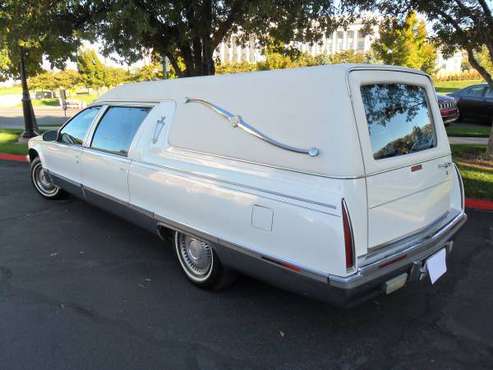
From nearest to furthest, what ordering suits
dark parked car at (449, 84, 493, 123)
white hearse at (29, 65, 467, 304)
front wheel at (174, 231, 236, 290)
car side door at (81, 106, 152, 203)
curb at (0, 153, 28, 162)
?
white hearse at (29, 65, 467, 304) < front wheel at (174, 231, 236, 290) < car side door at (81, 106, 152, 203) < curb at (0, 153, 28, 162) < dark parked car at (449, 84, 493, 123)

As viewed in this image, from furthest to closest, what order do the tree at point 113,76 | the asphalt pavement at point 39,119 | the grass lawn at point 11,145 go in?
the tree at point 113,76
the asphalt pavement at point 39,119
the grass lawn at point 11,145

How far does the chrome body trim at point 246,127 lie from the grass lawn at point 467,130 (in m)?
10.2

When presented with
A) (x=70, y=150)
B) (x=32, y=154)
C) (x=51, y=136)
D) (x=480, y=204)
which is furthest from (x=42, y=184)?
(x=480, y=204)

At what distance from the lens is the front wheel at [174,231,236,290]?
11.1 feet

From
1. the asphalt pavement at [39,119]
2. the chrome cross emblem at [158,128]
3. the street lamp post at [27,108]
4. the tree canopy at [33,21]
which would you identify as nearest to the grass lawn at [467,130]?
the tree canopy at [33,21]

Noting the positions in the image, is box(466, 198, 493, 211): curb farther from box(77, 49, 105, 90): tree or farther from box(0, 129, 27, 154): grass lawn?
box(77, 49, 105, 90): tree

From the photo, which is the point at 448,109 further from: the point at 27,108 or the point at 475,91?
the point at 27,108

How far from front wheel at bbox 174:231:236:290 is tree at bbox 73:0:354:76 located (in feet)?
13.0

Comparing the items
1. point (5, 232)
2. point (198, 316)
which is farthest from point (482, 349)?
point (5, 232)

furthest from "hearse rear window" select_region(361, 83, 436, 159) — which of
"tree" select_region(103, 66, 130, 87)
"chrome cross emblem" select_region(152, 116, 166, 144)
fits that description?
"tree" select_region(103, 66, 130, 87)

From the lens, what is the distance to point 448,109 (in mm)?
12891

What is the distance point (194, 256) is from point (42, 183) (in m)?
3.87

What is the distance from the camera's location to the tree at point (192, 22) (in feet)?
21.1

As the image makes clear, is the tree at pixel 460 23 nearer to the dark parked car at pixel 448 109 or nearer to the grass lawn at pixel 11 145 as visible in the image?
the dark parked car at pixel 448 109
